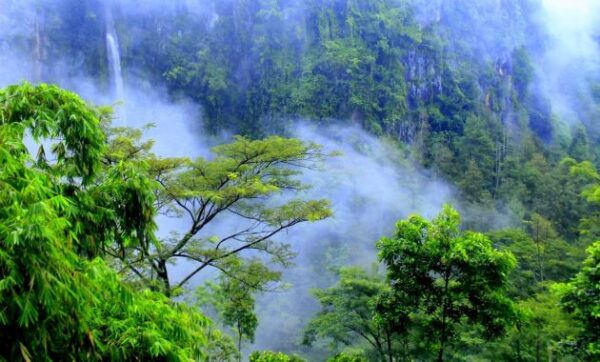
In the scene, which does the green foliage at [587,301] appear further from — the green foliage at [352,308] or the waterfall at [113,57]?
the waterfall at [113,57]

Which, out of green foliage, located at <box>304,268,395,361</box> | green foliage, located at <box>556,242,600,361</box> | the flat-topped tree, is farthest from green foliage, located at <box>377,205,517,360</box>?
green foliage, located at <box>304,268,395,361</box>

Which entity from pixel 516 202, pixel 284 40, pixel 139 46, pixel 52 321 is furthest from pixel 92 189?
pixel 284 40

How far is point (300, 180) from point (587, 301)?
1783cm

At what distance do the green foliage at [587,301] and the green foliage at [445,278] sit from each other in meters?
0.75

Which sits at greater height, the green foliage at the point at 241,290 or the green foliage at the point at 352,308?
the green foliage at the point at 352,308

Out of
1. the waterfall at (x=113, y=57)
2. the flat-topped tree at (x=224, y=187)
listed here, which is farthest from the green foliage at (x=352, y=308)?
the waterfall at (x=113, y=57)

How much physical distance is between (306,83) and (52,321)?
41.2 meters

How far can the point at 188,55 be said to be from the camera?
1731 inches

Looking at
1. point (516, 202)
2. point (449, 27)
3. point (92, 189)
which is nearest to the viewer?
point (92, 189)

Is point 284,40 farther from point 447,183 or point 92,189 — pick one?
point 92,189

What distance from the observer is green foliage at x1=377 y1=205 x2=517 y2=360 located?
6867 millimetres

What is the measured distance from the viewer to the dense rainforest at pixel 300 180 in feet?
9.39

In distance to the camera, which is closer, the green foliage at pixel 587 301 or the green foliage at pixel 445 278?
the green foliage at pixel 587 301

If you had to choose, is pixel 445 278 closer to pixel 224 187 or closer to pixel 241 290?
pixel 224 187
